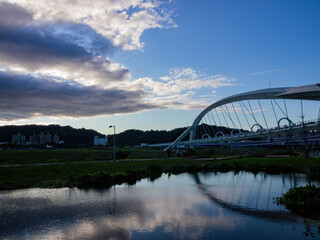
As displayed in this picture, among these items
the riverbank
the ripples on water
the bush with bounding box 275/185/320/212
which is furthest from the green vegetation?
the riverbank

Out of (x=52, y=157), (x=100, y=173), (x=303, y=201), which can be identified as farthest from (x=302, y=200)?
(x=52, y=157)

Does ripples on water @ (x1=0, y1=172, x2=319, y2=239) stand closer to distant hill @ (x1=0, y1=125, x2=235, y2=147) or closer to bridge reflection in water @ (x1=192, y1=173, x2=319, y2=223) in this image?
bridge reflection in water @ (x1=192, y1=173, x2=319, y2=223)

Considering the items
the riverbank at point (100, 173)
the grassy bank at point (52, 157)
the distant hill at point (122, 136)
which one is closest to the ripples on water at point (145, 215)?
the riverbank at point (100, 173)

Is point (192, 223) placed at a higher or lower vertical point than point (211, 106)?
lower

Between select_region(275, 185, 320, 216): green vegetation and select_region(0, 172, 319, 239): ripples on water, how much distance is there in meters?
0.74

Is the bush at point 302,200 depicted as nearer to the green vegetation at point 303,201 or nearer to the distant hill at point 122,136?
the green vegetation at point 303,201

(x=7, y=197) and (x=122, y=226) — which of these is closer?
(x=122, y=226)

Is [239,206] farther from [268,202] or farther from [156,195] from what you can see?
[156,195]

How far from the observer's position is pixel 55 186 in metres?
18.0

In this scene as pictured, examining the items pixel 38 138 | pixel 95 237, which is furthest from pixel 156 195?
pixel 38 138

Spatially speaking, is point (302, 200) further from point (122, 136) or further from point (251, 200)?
point (122, 136)

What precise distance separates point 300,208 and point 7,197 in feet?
53.8

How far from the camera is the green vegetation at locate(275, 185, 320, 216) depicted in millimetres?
12125

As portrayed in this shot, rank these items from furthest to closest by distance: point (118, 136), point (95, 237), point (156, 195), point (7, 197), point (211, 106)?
point (118, 136), point (211, 106), point (156, 195), point (7, 197), point (95, 237)
